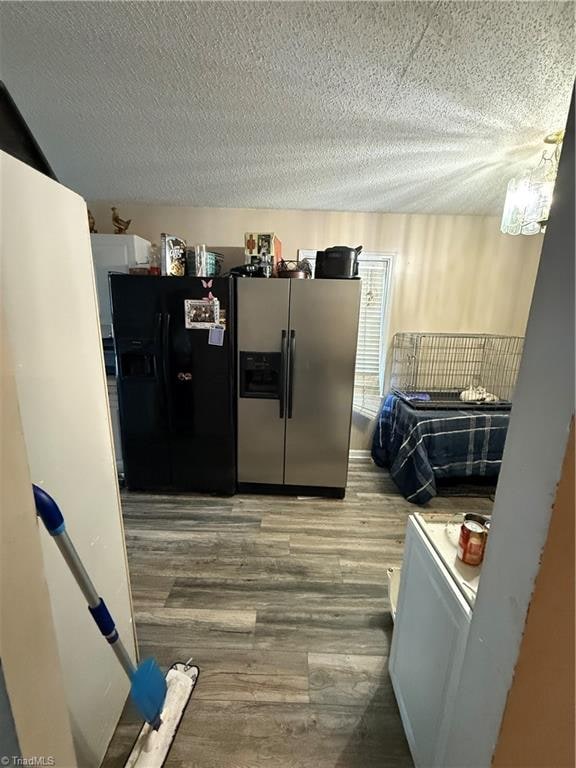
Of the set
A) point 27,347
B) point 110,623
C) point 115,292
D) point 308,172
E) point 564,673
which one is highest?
point 308,172

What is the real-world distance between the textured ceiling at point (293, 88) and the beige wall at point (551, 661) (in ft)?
5.67

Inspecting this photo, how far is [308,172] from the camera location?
7.40 ft

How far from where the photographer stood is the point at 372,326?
Result: 3.13m

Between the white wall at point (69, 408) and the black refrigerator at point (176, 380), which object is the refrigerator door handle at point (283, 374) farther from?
the white wall at point (69, 408)

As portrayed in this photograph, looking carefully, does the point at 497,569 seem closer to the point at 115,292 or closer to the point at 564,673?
the point at 564,673

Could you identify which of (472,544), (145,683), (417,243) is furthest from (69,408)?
(417,243)

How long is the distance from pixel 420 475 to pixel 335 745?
174 cm

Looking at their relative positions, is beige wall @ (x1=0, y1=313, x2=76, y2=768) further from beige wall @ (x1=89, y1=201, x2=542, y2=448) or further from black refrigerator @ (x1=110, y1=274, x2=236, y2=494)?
beige wall @ (x1=89, y1=201, x2=542, y2=448)

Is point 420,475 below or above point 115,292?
below

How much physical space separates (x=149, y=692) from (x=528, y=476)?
1.34 metres

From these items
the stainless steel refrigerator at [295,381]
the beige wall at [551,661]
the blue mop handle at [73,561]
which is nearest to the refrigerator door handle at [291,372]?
the stainless steel refrigerator at [295,381]

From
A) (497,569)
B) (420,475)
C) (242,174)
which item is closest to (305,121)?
(242,174)

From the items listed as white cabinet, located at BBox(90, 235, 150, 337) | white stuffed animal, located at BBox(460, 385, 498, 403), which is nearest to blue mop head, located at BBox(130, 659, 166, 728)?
white cabinet, located at BBox(90, 235, 150, 337)

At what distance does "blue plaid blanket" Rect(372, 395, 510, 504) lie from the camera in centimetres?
248
